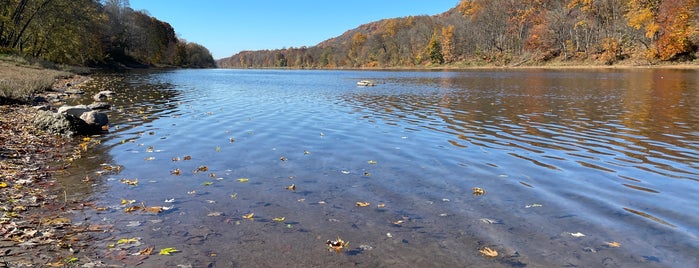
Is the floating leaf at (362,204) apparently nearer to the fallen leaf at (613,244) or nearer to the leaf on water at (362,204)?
the leaf on water at (362,204)

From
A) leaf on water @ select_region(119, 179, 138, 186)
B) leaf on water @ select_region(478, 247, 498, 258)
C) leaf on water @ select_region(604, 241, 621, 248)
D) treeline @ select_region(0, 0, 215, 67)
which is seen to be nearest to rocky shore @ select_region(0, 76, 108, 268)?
leaf on water @ select_region(119, 179, 138, 186)

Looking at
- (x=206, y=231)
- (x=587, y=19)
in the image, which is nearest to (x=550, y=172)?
(x=206, y=231)

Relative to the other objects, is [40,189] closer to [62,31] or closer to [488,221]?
[488,221]

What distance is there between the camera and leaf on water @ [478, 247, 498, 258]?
578 cm

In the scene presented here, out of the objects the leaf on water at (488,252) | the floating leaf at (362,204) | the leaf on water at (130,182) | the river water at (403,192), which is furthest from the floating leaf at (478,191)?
Result: the leaf on water at (130,182)

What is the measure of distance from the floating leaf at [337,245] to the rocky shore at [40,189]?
10.8 ft

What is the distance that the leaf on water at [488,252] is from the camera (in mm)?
5777

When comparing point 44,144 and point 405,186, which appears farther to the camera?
point 44,144

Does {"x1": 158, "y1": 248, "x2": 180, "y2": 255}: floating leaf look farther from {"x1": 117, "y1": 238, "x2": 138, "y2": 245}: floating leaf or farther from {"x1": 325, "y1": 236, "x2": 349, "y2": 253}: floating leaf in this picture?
{"x1": 325, "y1": 236, "x2": 349, "y2": 253}: floating leaf

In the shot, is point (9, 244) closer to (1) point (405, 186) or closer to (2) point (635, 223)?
(1) point (405, 186)

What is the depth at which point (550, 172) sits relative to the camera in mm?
10047

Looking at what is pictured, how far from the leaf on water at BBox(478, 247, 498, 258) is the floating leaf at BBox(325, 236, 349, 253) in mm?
1908

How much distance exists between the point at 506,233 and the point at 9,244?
7.03 meters

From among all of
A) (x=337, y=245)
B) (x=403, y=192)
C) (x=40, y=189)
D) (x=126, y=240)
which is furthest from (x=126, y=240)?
(x=403, y=192)
